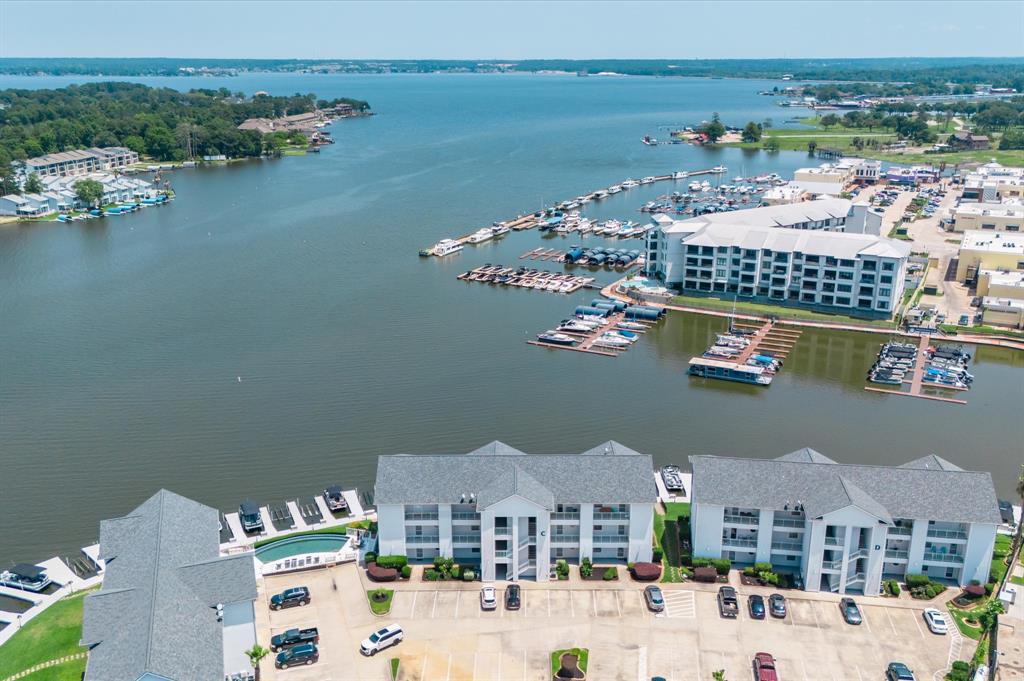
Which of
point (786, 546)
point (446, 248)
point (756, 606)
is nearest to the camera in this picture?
point (756, 606)

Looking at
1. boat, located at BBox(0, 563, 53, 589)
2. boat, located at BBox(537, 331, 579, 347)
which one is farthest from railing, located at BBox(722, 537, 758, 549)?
boat, located at BBox(537, 331, 579, 347)

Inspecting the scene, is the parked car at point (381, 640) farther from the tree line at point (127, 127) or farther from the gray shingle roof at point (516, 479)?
the tree line at point (127, 127)

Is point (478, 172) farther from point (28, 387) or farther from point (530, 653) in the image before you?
point (530, 653)

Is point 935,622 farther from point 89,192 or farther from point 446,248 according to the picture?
point 89,192

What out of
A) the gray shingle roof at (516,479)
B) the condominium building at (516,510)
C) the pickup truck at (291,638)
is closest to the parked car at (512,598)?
the condominium building at (516,510)

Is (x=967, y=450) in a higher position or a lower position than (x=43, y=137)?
lower

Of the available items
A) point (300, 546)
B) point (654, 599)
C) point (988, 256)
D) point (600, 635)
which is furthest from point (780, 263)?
point (300, 546)

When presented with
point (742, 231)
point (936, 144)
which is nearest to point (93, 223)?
point (742, 231)
